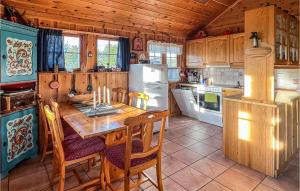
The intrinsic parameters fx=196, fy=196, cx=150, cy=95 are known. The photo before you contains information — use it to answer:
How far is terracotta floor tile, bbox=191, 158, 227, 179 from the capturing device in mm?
2492

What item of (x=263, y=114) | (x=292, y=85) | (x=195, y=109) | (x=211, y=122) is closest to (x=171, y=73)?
(x=195, y=109)

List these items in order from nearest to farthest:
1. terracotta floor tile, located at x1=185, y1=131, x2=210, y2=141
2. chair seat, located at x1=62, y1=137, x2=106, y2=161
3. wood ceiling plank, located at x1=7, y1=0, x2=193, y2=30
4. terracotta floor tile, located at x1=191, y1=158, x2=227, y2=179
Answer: chair seat, located at x1=62, y1=137, x2=106, y2=161 < terracotta floor tile, located at x1=191, y1=158, x2=227, y2=179 < wood ceiling plank, located at x1=7, y1=0, x2=193, y2=30 < terracotta floor tile, located at x1=185, y1=131, x2=210, y2=141

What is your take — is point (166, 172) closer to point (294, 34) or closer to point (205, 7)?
point (294, 34)

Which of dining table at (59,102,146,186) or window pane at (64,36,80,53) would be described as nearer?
dining table at (59,102,146,186)

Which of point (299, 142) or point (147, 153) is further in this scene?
point (299, 142)

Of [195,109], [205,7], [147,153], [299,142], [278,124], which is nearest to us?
[147,153]

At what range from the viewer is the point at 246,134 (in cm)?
260

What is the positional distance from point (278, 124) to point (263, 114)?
0.19 meters

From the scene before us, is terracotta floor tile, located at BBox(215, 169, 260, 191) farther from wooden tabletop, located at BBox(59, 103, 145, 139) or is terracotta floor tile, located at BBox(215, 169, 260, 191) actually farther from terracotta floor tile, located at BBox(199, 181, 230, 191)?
wooden tabletop, located at BBox(59, 103, 145, 139)

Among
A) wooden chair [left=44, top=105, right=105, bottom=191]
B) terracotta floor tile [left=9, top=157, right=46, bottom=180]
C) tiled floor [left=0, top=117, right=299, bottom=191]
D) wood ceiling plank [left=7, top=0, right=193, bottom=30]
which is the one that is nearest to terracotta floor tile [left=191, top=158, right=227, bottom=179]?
tiled floor [left=0, top=117, right=299, bottom=191]

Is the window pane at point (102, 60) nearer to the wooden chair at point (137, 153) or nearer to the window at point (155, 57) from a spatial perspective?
the window at point (155, 57)

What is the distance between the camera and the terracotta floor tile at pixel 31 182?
2.21m

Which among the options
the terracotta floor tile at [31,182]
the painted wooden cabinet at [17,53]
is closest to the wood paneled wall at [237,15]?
the painted wooden cabinet at [17,53]

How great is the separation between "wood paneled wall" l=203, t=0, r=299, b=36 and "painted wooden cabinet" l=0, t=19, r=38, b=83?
155 inches
